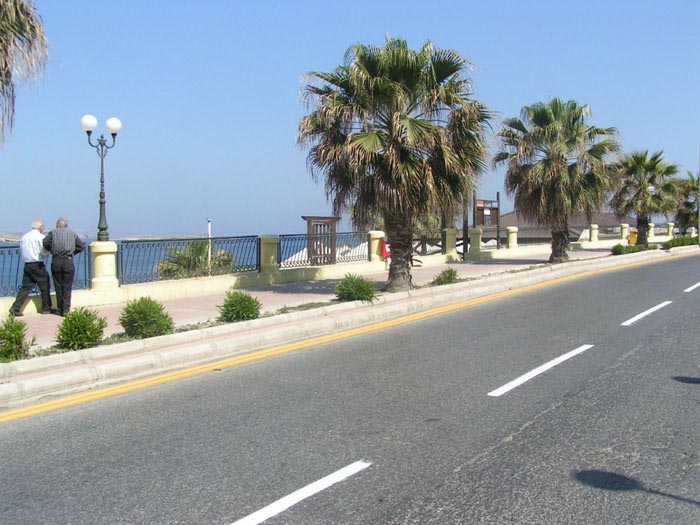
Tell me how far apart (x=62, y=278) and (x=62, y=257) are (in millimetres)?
391

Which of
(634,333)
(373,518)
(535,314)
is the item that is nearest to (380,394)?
(373,518)

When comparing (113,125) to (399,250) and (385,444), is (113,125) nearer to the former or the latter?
(399,250)

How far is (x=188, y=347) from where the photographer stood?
28.6 ft

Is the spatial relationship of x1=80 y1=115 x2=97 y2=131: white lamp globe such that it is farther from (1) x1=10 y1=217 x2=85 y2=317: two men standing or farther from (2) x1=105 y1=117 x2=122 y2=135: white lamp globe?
(1) x1=10 y1=217 x2=85 y2=317: two men standing

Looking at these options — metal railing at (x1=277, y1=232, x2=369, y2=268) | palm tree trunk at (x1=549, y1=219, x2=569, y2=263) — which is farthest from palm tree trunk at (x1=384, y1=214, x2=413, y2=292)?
palm tree trunk at (x1=549, y1=219, x2=569, y2=263)

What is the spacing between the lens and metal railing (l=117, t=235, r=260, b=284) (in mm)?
14523

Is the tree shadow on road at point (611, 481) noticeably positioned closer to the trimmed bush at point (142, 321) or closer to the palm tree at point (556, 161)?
the trimmed bush at point (142, 321)

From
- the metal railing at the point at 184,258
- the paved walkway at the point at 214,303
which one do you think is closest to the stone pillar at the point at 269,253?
the metal railing at the point at 184,258

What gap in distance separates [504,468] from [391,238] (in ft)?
36.6

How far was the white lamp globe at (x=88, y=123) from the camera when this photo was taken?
15.5m

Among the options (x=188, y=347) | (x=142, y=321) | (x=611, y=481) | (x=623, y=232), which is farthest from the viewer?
(x=623, y=232)

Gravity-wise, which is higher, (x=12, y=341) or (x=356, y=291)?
(x=356, y=291)

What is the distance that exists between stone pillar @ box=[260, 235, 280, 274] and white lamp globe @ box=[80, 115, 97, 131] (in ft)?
16.2

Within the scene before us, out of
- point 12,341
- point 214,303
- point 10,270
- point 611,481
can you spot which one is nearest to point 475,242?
point 214,303
